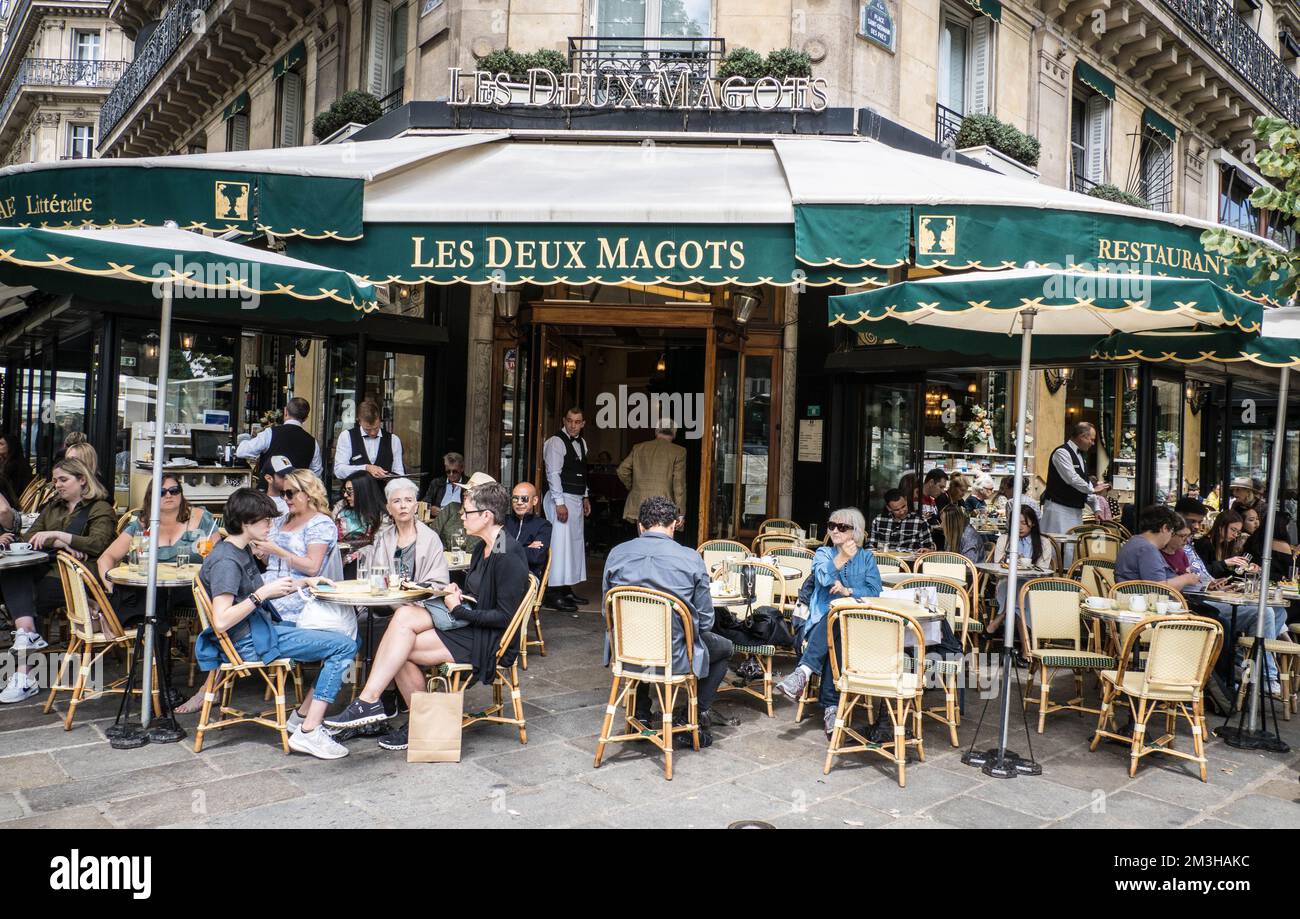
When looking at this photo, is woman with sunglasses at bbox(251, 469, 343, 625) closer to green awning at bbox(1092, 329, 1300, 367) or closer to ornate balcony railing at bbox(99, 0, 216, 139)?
green awning at bbox(1092, 329, 1300, 367)

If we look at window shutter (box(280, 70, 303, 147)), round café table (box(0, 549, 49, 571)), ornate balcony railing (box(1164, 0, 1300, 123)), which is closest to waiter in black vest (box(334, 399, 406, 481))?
round café table (box(0, 549, 49, 571))

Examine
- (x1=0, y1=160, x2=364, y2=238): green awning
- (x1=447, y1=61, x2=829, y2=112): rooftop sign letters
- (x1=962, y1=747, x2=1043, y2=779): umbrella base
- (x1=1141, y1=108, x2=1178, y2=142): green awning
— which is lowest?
(x1=962, y1=747, x2=1043, y2=779): umbrella base

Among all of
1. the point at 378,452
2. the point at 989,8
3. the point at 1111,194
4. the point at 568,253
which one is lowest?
the point at 378,452

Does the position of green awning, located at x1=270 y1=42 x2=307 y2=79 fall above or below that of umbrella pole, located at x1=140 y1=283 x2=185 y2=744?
above

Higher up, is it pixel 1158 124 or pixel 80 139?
pixel 80 139

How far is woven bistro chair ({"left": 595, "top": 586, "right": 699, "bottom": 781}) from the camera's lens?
15.6 ft

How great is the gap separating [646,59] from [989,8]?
4.90 metres

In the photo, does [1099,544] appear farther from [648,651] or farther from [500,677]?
[500,677]

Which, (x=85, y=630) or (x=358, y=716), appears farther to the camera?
(x=85, y=630)

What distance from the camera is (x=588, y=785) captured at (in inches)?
178

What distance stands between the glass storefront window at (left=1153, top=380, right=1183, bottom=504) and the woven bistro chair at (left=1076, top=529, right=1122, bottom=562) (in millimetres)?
2854

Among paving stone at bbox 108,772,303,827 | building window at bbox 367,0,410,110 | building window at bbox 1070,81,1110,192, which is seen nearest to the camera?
paving stone at bbox 108,772,303,827

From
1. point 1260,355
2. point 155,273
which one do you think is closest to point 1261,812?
point 1260,355

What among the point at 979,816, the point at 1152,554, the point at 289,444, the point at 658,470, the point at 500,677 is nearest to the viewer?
the point at 979,816
